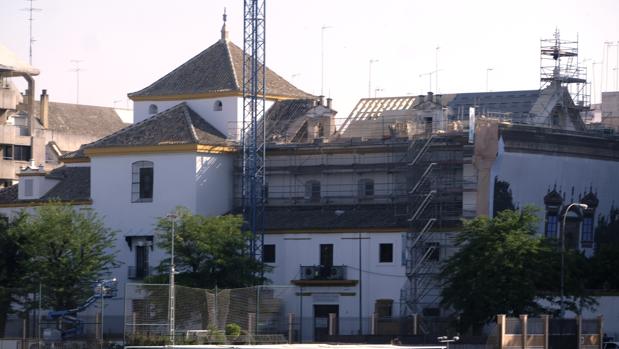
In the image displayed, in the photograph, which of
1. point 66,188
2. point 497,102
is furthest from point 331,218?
point 66,188

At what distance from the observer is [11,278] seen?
3745 inches

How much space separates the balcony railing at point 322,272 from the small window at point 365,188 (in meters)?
5.53

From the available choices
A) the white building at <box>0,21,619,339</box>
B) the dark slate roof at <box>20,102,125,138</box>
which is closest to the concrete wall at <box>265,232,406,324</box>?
the white building at <box>0,21,619,339</box>

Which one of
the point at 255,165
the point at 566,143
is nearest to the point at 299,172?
the point at 255,165

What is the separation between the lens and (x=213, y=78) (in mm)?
103000

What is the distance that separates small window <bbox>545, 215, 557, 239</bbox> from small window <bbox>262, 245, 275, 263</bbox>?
50.3 ft

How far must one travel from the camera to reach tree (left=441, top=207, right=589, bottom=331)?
81625mm

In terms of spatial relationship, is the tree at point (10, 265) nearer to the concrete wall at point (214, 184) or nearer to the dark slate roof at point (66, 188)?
the dark slate roof at point (66, 188)

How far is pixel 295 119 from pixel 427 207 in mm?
13249

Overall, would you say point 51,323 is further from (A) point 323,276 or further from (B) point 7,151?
(B) point 7,151

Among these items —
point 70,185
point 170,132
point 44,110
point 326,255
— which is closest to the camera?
point 326,255

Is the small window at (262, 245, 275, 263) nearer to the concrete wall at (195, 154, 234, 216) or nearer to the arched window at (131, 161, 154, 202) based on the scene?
the concrete wall at (195, 154, 234, 216)

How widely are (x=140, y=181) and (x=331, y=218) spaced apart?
11989 mm

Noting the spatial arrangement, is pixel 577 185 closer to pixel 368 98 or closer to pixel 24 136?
pixel 368 98
